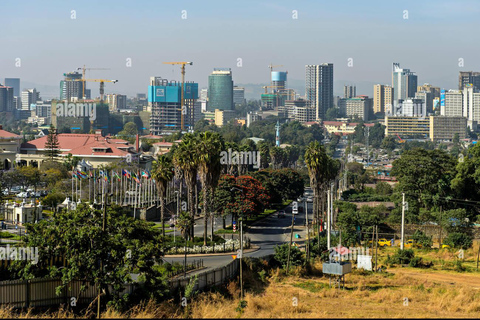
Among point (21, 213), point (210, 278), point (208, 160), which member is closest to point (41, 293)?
point (210, 278)

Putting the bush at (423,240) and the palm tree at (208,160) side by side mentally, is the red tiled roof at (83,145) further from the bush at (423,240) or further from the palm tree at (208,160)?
the bush at (423,240)

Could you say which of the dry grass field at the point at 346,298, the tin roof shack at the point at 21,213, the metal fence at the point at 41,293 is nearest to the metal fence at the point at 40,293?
the metal fence at the point at 41,293

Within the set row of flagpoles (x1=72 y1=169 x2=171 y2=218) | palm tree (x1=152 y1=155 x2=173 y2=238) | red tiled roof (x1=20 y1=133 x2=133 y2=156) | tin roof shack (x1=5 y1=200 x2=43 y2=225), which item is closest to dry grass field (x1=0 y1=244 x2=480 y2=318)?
palm tree (x1=152 y1=155 x2=173 y2=238)

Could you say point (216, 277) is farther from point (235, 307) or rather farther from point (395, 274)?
point (395, 274)

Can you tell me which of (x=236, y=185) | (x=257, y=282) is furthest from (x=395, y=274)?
(x=236, y=185)

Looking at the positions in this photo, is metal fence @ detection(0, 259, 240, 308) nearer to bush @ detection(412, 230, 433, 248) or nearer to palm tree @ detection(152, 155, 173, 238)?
palm tree @ detection(152, 155, 173, 238)

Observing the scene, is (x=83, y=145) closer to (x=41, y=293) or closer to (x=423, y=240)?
(x=423, y=240)
